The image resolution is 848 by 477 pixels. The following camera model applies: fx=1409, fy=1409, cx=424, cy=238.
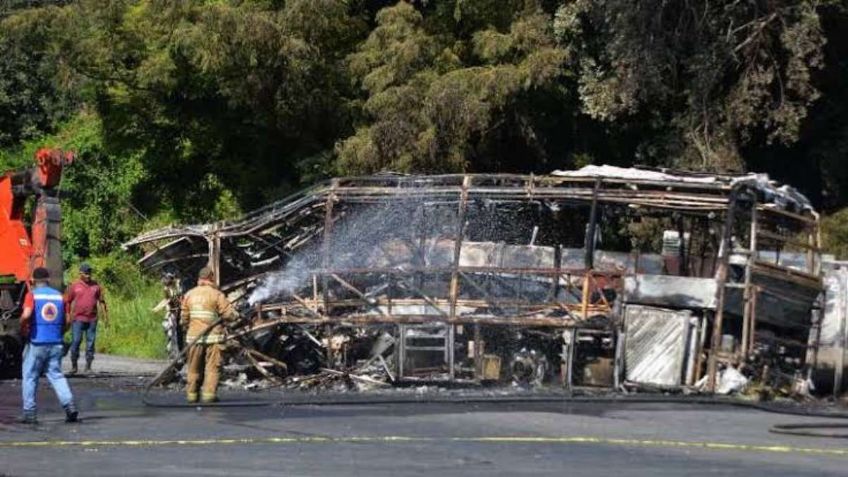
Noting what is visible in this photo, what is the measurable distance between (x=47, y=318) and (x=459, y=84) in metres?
13.1

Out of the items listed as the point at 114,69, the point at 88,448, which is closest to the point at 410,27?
the point at 114,69

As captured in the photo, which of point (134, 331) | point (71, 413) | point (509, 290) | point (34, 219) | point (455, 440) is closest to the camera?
point (455, 440)

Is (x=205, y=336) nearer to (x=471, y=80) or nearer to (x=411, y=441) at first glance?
(x=411, y=441)

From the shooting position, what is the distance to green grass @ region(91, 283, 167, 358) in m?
29.3

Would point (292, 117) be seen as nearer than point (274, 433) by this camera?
No

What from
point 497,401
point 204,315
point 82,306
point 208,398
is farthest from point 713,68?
point 208,398

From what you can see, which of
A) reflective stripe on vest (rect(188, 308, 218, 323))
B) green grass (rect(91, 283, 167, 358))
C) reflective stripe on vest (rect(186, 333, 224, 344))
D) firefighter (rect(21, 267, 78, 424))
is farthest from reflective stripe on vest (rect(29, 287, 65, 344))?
green grass (rect(91, 283, 167, 358))

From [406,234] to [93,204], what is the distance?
19.7 meters

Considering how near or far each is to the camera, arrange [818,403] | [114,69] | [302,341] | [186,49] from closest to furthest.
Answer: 1. [818,403]
2. [302,341]
3. [186,49]
4. [114,69]

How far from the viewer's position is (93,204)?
1483 inches

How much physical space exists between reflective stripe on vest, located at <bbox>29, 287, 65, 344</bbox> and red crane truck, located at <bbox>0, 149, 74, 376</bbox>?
5.55 metres

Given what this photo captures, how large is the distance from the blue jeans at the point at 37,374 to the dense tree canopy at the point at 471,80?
7352 millimetres

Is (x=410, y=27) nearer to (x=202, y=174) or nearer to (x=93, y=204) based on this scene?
(x=202, y=174)

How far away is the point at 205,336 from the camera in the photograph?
17422 millimetres
